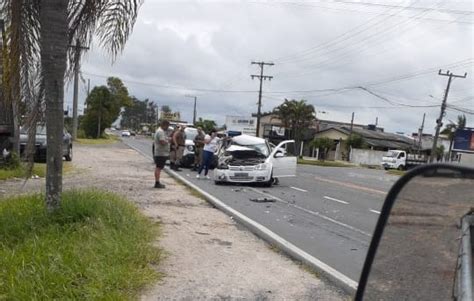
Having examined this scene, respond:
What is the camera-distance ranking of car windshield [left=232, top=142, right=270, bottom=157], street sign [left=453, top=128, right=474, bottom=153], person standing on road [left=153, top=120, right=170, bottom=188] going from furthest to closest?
street sign [left=453, top=128, right=474, bottom=153], car windshield [left=232, top=142, right=270, bottom=157], person standing on road [left=153, top=120, right=170, bottom=188]

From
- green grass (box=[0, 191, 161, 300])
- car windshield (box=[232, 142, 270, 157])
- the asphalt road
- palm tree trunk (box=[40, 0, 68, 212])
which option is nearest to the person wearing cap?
car windshield (box=[232, 142, 270, 157])

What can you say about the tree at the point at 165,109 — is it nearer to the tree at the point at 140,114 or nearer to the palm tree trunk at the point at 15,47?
the tree at the point at 140,114

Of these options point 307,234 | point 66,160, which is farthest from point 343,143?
point 307,234

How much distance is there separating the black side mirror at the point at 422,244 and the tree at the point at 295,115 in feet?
228

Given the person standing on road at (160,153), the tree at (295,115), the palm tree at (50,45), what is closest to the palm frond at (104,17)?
the palm tree at (50,45)

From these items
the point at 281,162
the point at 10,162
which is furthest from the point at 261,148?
the point at 10,162

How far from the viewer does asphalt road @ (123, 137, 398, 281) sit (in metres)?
7.89

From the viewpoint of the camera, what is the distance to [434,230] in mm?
2129

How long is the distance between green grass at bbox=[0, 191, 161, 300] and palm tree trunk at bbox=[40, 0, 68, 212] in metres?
0.35

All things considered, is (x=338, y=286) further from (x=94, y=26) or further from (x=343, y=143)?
(x=343, y=143)

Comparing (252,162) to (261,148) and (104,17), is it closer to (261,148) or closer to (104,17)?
(261,148)

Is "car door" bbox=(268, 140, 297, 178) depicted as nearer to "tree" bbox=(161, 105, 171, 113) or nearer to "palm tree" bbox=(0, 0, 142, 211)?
"palm tree" bbox=(0, 0, 142, 211)

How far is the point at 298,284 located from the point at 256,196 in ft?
28.4

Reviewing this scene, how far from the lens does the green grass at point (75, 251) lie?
15.7 feet
